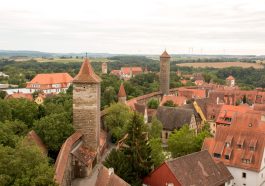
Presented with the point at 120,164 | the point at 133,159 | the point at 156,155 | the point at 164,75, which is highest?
the point at 164,75

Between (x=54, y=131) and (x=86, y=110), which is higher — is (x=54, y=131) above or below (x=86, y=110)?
below

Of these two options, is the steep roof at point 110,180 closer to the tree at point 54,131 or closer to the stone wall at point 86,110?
the tree at point 54,131

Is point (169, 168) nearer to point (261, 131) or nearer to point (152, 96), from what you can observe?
point (261, 131)

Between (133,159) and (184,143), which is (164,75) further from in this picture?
(133,159)

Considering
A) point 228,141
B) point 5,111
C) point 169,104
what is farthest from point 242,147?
point 169,104

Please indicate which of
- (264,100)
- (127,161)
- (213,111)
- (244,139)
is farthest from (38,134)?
(264,100)

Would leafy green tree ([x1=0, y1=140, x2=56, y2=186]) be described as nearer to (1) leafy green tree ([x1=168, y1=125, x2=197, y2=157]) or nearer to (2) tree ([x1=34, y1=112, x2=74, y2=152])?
(2) tree ([x1=34, y1=112, x2=74, y2=152])

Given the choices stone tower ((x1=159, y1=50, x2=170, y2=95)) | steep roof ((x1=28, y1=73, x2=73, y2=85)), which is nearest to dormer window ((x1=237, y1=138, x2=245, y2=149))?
stone tower ((x1=159, y1=50, x2=170, y2=95))
